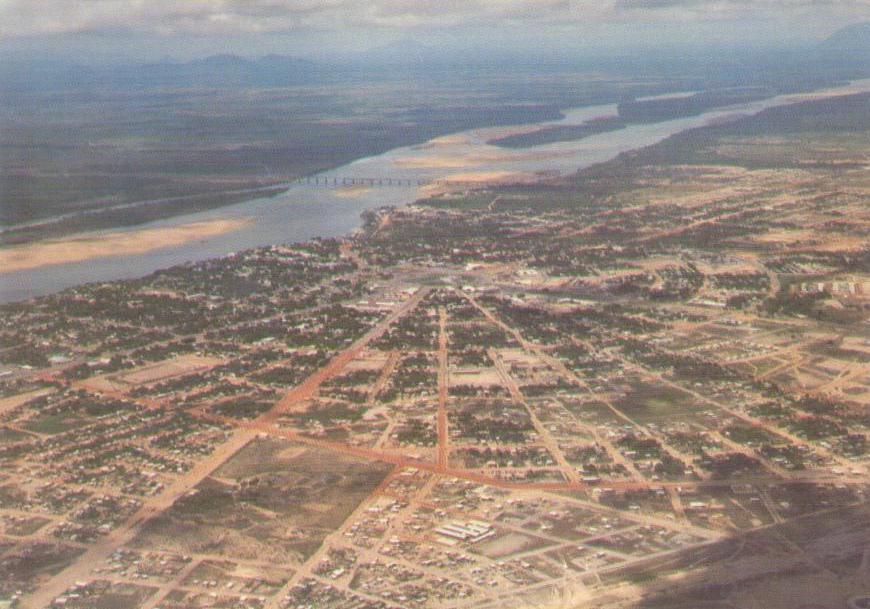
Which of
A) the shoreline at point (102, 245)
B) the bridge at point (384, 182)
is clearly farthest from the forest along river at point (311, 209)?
the bridge at point (384, 182)

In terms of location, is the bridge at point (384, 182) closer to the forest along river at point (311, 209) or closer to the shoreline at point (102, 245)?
the forest along river at point (311, 209)

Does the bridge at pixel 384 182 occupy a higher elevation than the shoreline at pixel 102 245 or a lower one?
higher

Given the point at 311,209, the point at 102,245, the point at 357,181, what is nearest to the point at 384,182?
the point at 357,181

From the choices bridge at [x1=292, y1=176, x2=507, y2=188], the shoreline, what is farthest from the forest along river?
bridge at [x1=292, y1=176, x2=507, y2=188]

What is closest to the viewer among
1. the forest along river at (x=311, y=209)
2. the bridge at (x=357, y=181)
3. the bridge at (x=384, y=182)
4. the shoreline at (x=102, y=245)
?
the forest along river at (x=311, y=209)

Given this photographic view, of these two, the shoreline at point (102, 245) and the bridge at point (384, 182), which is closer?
the shoreline at point (102, 245)

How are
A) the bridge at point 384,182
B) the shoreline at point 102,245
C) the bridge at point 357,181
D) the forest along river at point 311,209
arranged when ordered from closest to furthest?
the forest along river at point 311,209, the shoreline at point 102,245, the bridge at point 384,182, the bridge at point 357,181

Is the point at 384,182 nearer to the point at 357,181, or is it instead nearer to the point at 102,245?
the point at 357,181

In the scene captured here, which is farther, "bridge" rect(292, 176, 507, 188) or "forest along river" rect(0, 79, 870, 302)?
"bridge" rect(292, 176, 507, 188)

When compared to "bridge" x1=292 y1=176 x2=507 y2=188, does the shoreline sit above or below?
below

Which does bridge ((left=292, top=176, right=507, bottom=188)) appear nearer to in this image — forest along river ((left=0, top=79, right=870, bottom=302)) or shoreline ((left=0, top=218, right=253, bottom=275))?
forest along river ((left=0, top=79, right=870, bottom=302))
